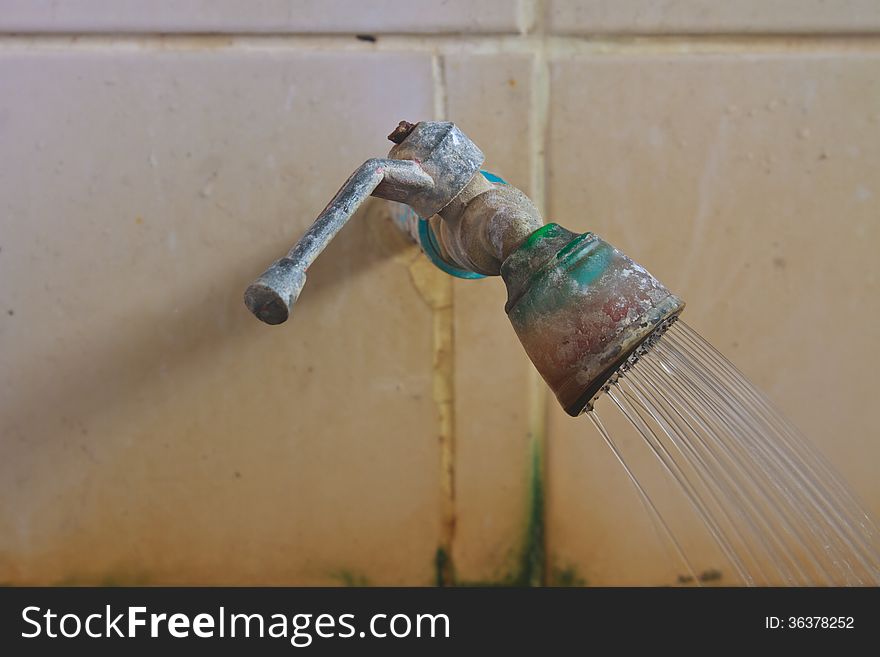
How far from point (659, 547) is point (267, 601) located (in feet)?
0.83

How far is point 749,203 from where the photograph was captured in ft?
1.49

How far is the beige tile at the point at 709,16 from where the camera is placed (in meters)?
0.43

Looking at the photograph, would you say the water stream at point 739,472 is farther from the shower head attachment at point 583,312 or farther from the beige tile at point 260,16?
the beige tile at point 260,16

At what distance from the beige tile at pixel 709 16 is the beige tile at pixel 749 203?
0.02 metres

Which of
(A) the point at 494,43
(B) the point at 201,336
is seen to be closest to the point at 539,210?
(A) the point at 494,43

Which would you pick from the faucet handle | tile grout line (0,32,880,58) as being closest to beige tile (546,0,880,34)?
tile grout line (0,32,880,58)

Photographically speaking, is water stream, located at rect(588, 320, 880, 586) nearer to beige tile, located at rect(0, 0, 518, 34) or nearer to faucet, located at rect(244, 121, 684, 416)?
faucet, located at rect(244, 121, 684, 416)

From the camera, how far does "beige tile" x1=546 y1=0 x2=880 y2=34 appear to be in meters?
0.43

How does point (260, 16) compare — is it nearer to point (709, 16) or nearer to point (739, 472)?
point (709, 16)

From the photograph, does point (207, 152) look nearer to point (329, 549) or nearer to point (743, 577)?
point (329, 549)

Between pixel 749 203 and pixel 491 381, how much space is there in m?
0.19

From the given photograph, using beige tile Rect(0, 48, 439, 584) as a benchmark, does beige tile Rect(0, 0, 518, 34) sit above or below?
above

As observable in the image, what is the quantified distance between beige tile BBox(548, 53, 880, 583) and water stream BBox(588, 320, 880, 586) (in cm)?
3

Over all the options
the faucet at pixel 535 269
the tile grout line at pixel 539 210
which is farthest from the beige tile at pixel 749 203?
the faucet at pixel 535 269
